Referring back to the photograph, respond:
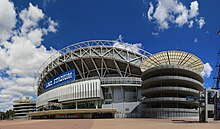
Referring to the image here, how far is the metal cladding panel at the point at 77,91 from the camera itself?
7404 centimetres

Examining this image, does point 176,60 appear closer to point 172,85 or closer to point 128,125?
point 172,85

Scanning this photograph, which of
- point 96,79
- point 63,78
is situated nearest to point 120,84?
point 96,79

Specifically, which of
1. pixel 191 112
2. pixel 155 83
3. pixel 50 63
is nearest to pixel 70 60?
pixel 50 63

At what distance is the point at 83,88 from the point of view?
76.4m

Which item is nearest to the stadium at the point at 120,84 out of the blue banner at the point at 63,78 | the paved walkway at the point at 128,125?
the blue banner at the point at 63,78

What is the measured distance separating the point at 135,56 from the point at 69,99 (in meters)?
32.9

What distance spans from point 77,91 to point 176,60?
124 ft

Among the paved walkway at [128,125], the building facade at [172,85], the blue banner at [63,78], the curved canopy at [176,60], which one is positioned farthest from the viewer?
the blue banner at [63,78]

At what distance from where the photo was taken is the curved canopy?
215 feet

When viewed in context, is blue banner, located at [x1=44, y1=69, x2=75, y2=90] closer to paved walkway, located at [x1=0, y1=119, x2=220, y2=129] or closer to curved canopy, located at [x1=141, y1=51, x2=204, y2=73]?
curved canopy, located at [x1=141, y1=51, x2=204, y2=73]

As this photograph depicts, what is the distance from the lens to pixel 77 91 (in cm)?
7806

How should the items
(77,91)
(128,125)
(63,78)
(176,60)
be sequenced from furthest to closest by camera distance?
(63,78), (77,91), (176,60), (128,125)

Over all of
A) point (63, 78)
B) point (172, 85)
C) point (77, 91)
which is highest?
point (63, 78)

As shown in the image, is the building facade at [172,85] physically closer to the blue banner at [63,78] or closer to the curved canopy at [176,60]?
the curved canopy at [176,60]
